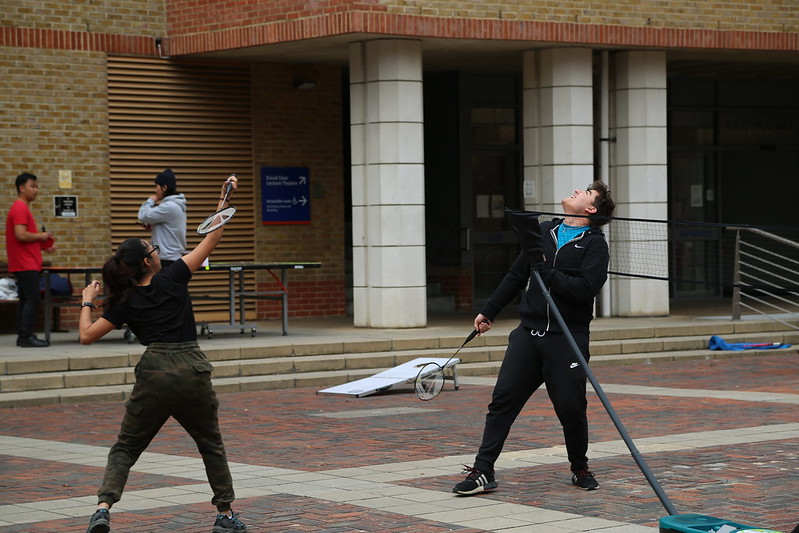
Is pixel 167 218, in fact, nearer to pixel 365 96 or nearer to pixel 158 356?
pixel 365 96

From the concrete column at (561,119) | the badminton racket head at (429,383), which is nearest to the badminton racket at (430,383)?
the badminton racket head at (429,383)

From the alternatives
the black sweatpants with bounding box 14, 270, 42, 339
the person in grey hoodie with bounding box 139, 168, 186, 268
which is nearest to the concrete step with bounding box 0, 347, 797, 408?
the person in grey hoodie with bounding box 139, 168, 186, 268

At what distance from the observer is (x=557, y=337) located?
849 cm

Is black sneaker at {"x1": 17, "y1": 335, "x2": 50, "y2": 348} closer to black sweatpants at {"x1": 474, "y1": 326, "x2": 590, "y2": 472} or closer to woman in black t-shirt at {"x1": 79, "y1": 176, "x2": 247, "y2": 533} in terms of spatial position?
black sweatpants at {"x1": 474, "y1": 326, "x2": 590, "y2": 472}

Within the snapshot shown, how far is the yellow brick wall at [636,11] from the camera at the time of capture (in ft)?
59.3

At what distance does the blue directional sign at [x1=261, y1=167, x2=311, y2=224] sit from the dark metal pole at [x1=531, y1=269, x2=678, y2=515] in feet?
40.8

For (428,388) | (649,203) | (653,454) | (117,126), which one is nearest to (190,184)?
(117,126)

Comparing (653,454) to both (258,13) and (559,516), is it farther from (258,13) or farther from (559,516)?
(258,13)

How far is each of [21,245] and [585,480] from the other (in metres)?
9.14

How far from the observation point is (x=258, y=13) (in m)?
18.4

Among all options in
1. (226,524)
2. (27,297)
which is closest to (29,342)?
(27,297)

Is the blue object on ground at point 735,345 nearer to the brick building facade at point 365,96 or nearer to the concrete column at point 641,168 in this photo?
the concrete column at point 641,168

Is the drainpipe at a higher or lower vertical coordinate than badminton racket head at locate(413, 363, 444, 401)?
higher

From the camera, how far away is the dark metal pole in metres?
6.77
